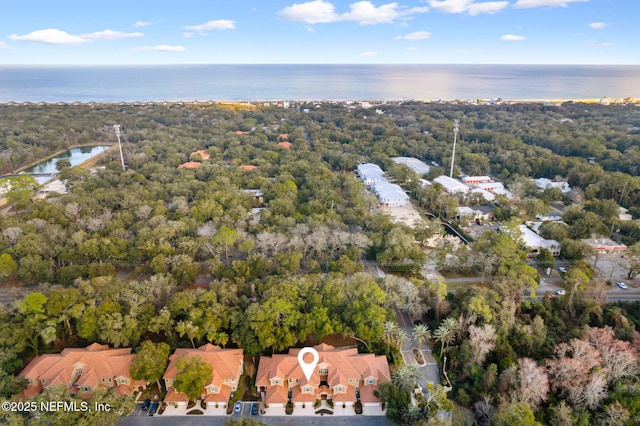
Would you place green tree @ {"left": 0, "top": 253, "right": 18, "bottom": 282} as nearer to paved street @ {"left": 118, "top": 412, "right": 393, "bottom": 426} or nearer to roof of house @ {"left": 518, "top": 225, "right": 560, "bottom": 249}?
paved street @ {"left": 118, "top": 412, "right": 393, "bottom": 426}

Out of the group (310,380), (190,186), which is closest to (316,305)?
(310,380)

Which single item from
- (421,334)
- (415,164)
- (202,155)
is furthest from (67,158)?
(421,334)

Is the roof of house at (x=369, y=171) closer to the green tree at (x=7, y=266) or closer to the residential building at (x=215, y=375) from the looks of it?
the residential building at (x=215, y=375)

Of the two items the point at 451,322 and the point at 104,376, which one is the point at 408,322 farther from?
the point at 104,376

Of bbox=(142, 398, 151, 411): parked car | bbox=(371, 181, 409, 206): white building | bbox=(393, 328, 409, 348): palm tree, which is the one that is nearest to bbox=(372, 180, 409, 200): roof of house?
bbox=(371, 181, 409, 206): white building

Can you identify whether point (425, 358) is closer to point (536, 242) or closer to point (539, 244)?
point (539, 244)
